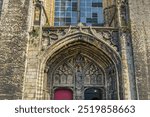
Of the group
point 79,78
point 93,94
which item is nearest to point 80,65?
point 79,78

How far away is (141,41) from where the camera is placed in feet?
34.9

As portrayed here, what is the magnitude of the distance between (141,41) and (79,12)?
13.8ft

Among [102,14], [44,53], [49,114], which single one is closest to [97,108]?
[49,114]

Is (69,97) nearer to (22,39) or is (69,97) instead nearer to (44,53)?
(44,53)

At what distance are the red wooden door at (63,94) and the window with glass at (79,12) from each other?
3.87m

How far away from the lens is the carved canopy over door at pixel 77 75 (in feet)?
36.6

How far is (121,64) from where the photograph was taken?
408 inches

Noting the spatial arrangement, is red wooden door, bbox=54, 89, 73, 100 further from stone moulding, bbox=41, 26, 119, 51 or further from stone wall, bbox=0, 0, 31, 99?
stone moulding, bbox=41, 26, 119, 51

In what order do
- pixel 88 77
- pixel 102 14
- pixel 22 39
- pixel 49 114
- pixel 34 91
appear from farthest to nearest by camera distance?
pixel 102 14
pixel 88 77
pixel 22 39
pixel 34 91
pixel 49 114

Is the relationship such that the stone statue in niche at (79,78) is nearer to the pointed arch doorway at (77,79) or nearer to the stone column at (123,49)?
the pointed arch doorway at (77,79)

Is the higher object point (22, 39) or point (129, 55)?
point (22, 39)

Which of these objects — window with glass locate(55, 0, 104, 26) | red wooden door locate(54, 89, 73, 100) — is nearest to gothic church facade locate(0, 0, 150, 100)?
red wooden door locate(54, 89, 73, 100)

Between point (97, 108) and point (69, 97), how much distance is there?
23.1 ft

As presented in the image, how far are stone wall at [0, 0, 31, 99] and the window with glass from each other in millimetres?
2705
